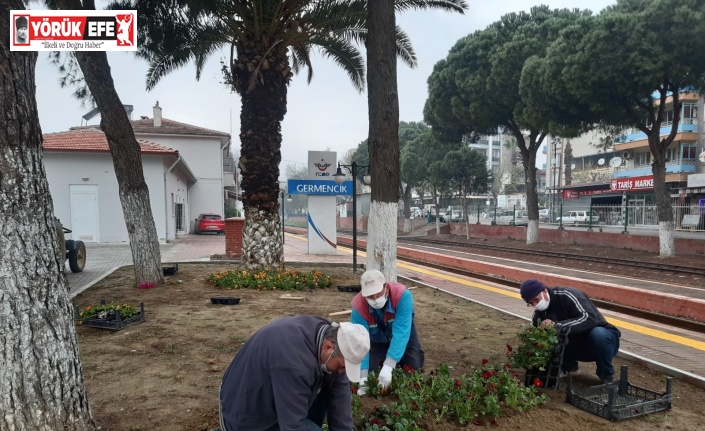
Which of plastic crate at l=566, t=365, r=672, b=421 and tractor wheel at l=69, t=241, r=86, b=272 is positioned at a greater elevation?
tractor wheel at l=69, t=241, r=86, b=272

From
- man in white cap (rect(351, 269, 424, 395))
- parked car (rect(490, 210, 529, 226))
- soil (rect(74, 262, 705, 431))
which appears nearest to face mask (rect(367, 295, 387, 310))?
man in white cap (rect(351, 269, 424, 395))

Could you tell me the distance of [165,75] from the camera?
533 inches

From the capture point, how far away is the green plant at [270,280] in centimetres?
881

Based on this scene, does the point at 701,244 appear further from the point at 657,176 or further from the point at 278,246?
the point at 278,246

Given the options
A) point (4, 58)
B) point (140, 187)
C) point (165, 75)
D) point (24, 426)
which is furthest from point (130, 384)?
point (165, 75)

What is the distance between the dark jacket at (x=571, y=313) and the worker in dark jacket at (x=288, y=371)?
8.77 ft

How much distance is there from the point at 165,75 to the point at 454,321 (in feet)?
36.3

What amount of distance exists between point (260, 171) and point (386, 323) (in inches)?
253

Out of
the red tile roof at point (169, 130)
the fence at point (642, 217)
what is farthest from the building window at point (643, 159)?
the red tile roof at point (169, 130)

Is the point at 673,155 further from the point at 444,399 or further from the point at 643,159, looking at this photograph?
the point at 444,399

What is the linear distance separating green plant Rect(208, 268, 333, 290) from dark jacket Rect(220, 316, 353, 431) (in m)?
6.31

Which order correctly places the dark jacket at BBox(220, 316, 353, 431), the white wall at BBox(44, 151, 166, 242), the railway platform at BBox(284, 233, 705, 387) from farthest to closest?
the white wall at BBox(44, 151, 166, 242)
the railway platform at BBox(284, 233, 705, 387)
the dark jacket at BBox(220, 316, 353, 431)

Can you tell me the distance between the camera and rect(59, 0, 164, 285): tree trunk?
841 centimetres

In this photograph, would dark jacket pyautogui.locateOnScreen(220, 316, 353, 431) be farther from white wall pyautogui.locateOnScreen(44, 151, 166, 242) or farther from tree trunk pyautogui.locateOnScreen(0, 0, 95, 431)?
white wall pyautogui.locateOnScreen(44, 151, 166, 242)
